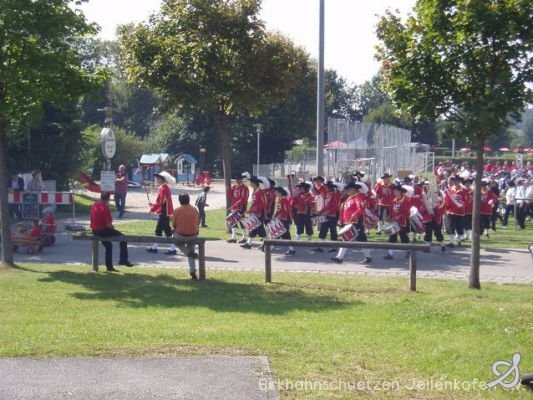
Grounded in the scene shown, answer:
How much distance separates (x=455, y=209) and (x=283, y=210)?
4.53 m

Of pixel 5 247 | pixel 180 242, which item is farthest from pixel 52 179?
pixel 180 242

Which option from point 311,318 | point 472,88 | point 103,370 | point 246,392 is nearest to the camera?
point 246,392

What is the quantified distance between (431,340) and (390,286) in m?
4.92

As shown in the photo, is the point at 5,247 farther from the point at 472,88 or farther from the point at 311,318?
the point at 472,88

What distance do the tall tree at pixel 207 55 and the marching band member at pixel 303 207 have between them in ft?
10.8

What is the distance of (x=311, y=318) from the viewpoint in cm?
1066

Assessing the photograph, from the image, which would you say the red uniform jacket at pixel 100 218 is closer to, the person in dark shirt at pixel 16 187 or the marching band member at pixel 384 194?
the marching band member at pixel 384 194

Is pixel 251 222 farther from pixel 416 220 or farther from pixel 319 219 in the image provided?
pixel 416 220

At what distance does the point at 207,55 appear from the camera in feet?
69.4

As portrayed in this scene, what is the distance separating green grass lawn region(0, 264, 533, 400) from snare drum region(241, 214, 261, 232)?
16.6 ft

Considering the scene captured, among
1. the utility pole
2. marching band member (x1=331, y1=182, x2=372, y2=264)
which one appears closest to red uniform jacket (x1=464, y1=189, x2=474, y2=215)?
the utility pole

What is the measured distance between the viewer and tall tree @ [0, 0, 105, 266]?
13805 millimetres

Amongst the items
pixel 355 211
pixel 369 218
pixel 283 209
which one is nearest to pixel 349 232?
pixel 355 211

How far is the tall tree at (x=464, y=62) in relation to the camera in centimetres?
1105
